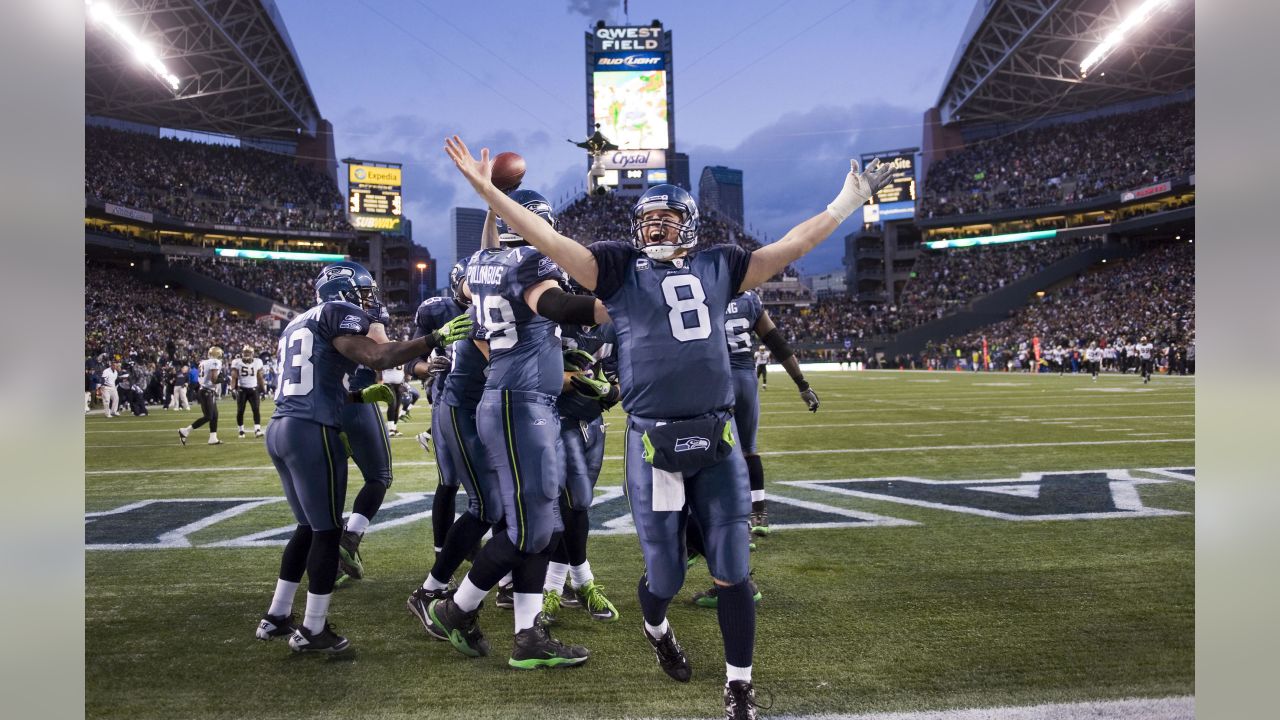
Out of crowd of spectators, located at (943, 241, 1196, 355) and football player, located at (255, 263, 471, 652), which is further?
crowd of spectators, located at (943, 241, 1196, 355)

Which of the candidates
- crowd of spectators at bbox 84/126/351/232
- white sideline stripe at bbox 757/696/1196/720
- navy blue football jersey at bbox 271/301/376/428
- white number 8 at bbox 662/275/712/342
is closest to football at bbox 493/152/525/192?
navy blue football jersey at bbox 271/301/376/428

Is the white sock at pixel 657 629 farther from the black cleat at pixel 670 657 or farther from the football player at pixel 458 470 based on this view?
the football player at pixel 458 470

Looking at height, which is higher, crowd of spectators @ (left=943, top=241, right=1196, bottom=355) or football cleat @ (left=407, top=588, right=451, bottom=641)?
crowd of spectators @ (left=943, top=241, right=1196, bottom=355)

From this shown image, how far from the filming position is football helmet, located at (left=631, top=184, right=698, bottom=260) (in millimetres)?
3252

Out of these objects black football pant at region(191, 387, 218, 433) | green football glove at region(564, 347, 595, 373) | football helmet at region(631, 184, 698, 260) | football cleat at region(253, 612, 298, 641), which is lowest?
football cleat at region(253, 612, 298, 641)

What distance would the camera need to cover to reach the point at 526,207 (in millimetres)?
4070

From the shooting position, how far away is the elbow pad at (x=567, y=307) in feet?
11.0

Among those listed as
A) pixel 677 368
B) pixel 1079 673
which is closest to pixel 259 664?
pixel 677 368

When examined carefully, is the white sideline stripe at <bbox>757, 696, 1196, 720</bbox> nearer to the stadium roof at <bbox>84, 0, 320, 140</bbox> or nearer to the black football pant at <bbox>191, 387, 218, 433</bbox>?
the black football pant at <bbox>191, 387, 218, 433</bbox>

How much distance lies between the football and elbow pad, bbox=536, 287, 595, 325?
1301mm

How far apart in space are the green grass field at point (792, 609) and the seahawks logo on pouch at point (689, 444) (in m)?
1.10
